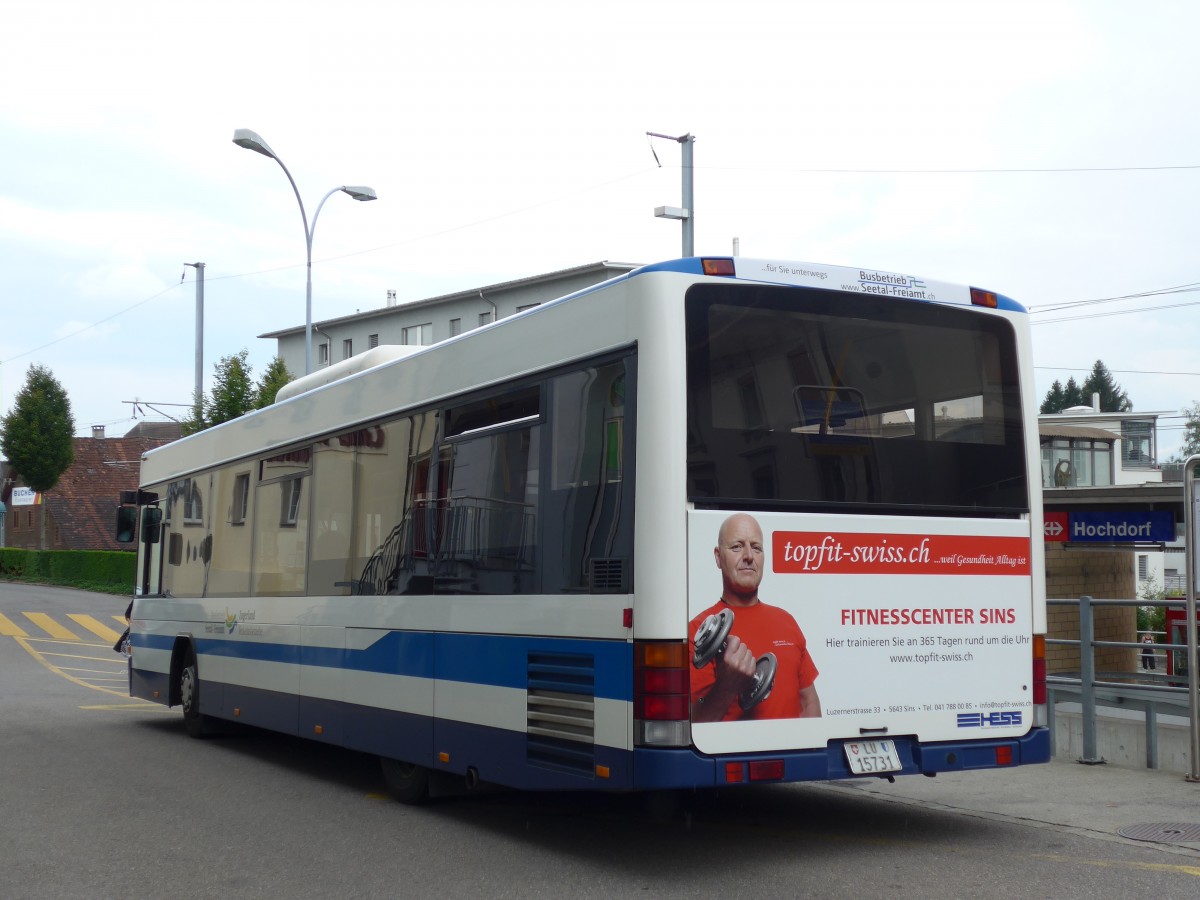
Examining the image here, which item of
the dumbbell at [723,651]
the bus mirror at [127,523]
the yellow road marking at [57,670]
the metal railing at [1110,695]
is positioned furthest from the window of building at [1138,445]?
the dumbbell at [723,651]

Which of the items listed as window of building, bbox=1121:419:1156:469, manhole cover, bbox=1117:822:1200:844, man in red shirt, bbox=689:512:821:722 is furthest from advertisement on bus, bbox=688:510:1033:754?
window of building, bbox=1121:419:1156:469

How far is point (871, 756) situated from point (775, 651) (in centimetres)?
82

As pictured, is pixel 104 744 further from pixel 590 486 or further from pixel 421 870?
pixel 590 486

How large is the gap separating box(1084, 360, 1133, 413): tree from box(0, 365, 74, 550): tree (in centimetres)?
10070

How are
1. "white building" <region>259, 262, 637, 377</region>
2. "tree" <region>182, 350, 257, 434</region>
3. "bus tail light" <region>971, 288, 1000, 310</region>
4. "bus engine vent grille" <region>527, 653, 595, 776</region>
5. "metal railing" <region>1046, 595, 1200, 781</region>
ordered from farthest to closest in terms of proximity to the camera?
"white building" <region>259, 262, 637, 377</region>, "tree" <region>182, 350, 257, 434</region>, "metal railing" <region>1046, 595, 1200, 781</region>, "bus tail light" <region>971, 288, 1000, 310</region>, "bus engine vent grille" <region>527, 653, 595, 776</region>

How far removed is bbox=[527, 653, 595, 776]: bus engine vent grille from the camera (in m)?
7.04

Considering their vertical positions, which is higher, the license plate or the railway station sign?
the railway station sign

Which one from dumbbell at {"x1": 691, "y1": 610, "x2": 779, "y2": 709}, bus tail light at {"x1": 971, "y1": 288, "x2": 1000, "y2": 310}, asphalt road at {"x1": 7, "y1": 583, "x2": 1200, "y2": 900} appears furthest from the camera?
bus tail light at {"x1": 971, "y1": 288, "x2": 1000, "y2": 310}

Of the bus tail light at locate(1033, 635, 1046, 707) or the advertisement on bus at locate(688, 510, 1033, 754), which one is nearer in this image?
the advertisement on bus at locate(688, 510, 1033, 754)

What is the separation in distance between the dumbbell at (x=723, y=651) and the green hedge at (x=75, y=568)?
39.9 meters

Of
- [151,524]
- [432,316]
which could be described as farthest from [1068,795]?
[432,316]

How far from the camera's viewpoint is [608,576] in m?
6.94

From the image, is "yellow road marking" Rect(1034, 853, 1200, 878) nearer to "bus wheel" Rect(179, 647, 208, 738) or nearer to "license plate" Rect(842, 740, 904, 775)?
"license plate" Rect(842, 740, 904, 775)

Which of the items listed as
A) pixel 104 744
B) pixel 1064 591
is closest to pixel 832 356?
pixel 104 744
